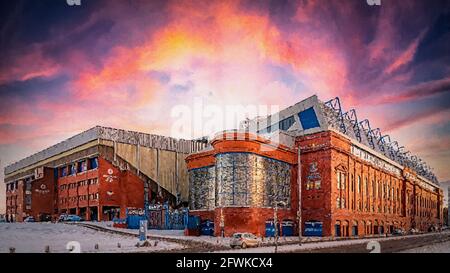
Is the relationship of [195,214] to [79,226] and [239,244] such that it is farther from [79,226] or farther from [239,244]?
[239,244]

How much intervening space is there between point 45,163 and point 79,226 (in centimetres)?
942

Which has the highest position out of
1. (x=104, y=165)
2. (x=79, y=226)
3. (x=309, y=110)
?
(x=309, y=110)

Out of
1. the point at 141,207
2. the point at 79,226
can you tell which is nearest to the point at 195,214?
the point at 141,207

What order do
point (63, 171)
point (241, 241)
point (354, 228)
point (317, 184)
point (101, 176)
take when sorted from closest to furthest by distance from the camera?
1. point (241, 241)
2. point (317, 184)
3. point (354, 228)
4. point (101, 176)
5. point (63, 171)

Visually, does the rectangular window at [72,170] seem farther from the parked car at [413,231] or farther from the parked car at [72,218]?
the parked car at [413,231]

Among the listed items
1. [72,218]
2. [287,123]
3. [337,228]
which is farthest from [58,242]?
[72,218]

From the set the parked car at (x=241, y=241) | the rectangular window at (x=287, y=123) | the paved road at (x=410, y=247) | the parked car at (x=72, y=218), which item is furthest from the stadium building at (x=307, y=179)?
the paved road at (x=410, y=247)

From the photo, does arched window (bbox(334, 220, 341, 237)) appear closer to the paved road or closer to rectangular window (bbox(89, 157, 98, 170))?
the paved road

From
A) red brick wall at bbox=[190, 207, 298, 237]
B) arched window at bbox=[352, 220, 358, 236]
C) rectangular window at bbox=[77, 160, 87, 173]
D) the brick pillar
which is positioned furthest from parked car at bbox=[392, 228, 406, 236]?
rectangular window at bbox=[77, 160, 87, 173]

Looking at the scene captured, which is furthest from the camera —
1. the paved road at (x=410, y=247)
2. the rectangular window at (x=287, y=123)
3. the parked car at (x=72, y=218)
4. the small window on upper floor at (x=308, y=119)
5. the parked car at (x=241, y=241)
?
the parked car at (x=72, y=218)

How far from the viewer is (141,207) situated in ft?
156

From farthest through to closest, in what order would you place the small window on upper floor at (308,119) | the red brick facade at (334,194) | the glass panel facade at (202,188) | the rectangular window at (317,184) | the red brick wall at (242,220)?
the glass panel facade at (202,188), the small window on upper floor at (308,119), the rectangular window at (317,184), the red brick facade at (334,194), the red brick wall at (242,220)

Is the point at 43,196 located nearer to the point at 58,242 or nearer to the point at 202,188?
the point at 202,188

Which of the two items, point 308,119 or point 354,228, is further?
point 354,228
